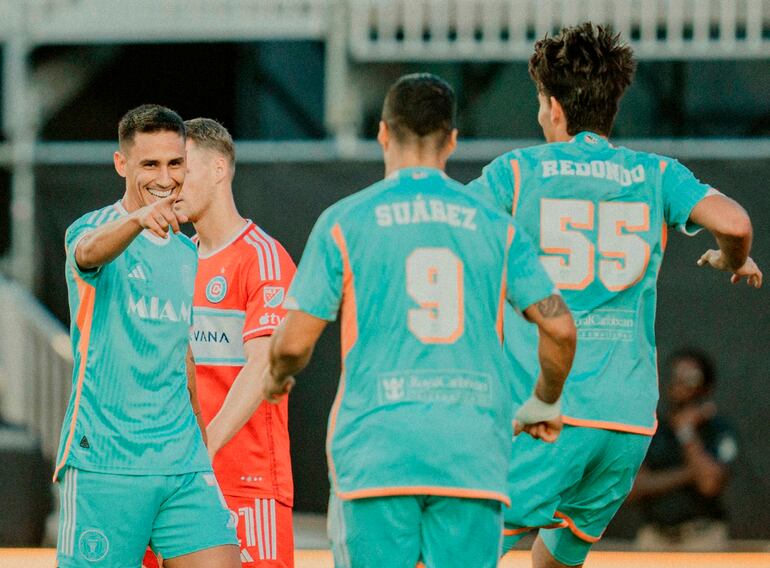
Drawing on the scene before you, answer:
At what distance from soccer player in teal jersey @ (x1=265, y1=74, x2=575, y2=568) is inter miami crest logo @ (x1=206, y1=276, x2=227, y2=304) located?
1.59 meters

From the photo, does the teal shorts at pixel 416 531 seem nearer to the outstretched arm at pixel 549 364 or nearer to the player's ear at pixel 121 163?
the outstretched arm at pixel 549 364

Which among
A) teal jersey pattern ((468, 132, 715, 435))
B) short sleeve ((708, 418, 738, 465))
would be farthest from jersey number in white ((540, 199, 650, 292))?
short sleeve ((708, 418, 738, 465))

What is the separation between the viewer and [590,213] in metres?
4.66

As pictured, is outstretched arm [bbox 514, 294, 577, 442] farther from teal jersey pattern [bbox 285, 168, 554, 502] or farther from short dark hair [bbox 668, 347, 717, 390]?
short dark hair [bbox 668, 347, 717, 390]

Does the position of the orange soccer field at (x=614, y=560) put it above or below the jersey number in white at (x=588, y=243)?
below

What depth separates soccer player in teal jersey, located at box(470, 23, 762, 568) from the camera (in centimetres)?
466

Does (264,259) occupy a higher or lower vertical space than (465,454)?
higher

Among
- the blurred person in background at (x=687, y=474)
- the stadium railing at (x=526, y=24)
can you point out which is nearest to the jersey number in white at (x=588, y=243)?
the blurred person in background at (x=687, y=474)

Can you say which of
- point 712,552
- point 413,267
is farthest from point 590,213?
point 712,552

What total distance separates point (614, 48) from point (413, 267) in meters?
1.45

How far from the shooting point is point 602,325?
15.4ft

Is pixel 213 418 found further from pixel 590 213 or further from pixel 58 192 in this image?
pixel 58 192

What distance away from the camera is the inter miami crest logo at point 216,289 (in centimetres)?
547

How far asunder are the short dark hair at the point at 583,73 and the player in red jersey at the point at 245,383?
1.31m
